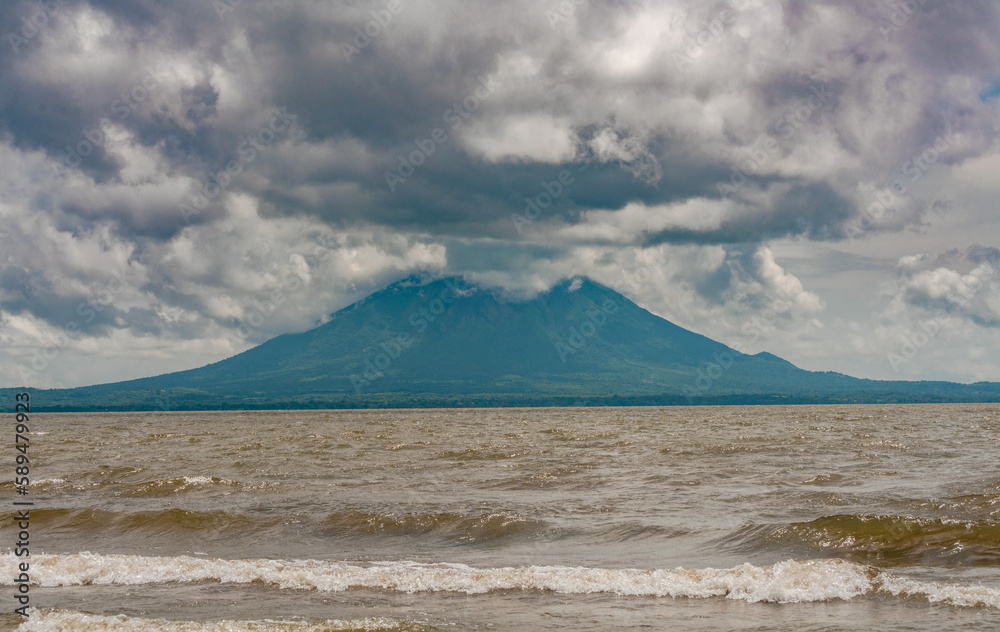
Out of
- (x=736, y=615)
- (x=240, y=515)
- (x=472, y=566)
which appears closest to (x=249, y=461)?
(x=240, y=515)

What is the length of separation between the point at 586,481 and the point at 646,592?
53.9 ft

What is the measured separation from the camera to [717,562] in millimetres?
16422

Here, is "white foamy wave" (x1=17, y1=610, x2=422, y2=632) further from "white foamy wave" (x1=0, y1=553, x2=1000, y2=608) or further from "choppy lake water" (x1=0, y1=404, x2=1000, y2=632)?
"white foamy wave" (x1=0, y1=553, x2=1000, y2=608)

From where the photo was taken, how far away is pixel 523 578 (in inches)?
596

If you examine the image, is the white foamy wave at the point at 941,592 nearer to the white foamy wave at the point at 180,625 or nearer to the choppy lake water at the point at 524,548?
the choppy lake water at the point at 524,548

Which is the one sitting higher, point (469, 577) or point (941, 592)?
point (941, 592)

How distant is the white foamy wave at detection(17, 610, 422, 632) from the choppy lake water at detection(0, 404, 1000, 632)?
2.3 inches

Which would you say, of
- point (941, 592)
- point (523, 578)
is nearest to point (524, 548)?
point (523, 578)

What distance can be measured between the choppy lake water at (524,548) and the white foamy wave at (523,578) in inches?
2.1

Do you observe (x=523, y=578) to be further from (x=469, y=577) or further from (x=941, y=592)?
(x=941, y=592)

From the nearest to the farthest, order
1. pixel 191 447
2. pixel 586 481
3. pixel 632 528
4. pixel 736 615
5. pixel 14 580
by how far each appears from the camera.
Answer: pixel 736 615
pixel 14 580
pixel 632 528
pixel 586 481
pixel 191 447

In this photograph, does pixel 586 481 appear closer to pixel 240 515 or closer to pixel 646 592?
pixel 240 515

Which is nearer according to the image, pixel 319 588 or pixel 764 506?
pixel 319 588

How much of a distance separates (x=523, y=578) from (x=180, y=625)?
21.5 ft
